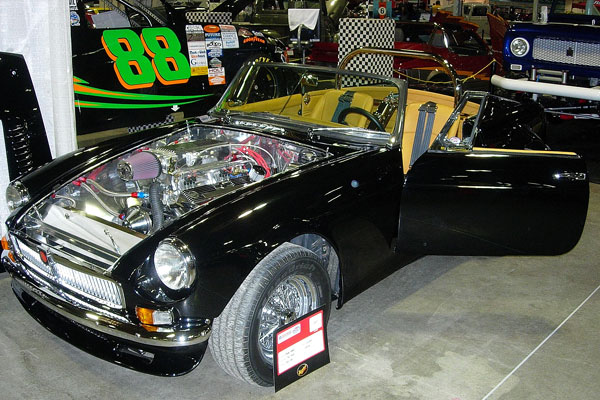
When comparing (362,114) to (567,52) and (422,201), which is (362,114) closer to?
(422,201)

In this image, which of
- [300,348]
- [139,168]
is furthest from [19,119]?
[300,348]

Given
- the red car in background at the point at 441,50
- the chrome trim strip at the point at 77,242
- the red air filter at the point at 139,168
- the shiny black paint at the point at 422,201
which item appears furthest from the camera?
the red car in background at the point at 441,50

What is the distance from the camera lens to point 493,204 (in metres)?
3.20

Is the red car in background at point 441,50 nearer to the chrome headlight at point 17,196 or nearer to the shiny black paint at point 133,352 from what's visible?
the chrome headlight at point 17,196

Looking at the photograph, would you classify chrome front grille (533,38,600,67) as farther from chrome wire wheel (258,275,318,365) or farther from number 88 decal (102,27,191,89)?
chrome wire wheel (258,275,318,365)

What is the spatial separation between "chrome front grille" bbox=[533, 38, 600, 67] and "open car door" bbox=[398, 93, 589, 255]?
311 cm

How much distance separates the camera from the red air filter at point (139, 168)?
323 centimetres

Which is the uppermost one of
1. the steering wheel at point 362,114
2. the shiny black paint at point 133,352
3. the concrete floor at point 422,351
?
the steering wheel at point 362,114

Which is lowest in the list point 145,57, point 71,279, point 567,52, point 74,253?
point 71,279

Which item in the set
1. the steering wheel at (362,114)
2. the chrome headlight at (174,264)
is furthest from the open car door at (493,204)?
the chrome headlight at (174,264)

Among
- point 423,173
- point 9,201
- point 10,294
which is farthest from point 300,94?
point 10,294

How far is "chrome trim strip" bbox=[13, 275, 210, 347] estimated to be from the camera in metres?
2.38

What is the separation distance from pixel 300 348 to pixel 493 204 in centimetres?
127

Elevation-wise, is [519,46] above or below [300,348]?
above
